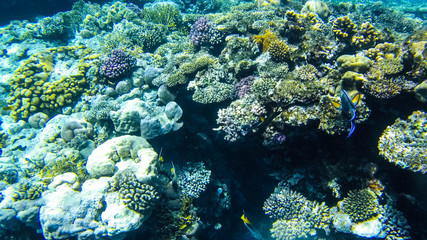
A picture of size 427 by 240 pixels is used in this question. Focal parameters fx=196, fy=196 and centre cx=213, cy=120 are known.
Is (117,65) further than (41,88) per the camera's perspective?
No

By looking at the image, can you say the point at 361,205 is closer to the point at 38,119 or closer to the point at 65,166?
the point at 65,166

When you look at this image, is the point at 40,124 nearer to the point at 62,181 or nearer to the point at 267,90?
the point at 62,181

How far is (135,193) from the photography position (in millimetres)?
4242

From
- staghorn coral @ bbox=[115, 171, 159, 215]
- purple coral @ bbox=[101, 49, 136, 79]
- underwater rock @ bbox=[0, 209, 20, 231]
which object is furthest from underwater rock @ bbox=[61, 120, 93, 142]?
staghorn coral @ bbox=[115, 171, 159, 215]

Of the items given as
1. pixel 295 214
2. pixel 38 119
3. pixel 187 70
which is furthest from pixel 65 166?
pixel 295 214

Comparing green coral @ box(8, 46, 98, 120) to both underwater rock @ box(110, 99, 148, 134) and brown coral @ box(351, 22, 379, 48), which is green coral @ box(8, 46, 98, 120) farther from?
brown coral @ box(351, 22, 379, 48)

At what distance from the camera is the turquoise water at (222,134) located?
4.31 metres

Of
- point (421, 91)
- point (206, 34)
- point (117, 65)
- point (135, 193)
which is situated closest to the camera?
point (421, 91)

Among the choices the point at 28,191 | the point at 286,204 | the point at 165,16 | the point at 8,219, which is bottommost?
the point at 286,204

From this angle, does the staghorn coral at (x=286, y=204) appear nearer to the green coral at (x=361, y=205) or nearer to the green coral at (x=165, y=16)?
the green coral at (x=361, y=205)

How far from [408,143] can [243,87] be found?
3.68 meters

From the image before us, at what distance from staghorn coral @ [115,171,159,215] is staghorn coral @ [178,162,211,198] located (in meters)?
1.40

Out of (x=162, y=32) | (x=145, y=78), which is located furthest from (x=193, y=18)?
(x=145, y=78)

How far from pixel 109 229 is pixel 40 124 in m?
5.02
